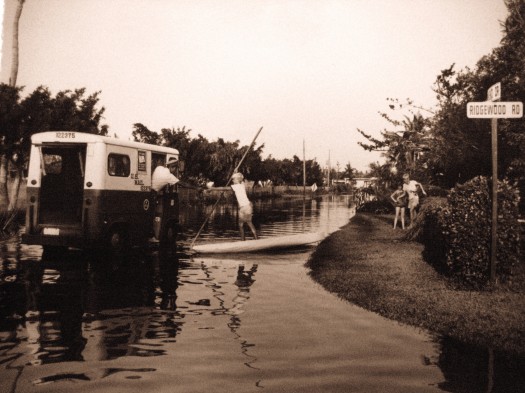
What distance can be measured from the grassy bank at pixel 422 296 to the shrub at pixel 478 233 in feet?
1.10

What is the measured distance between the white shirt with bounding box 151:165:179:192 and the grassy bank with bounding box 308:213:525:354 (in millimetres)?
4229

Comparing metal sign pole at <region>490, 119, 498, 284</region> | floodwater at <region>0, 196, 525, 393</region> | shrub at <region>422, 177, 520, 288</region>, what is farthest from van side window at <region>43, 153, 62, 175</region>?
metal sign pole at <region>490, 119, 498, 284</region>

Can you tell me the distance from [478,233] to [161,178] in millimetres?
7909

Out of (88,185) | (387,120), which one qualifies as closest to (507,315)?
(88,185)

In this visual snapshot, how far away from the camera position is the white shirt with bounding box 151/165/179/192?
1319 cm

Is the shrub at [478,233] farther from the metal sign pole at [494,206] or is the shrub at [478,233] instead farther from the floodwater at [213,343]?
the floodwater at [213,343]

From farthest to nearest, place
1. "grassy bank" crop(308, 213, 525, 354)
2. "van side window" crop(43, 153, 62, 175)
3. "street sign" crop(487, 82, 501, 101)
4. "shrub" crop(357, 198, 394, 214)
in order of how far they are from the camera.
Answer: "shrub" crop(357, 198, 394, 214)
"van side window" crop(43, 153, 62, 175)
"street sign" crop(487, 82, 501, 101)
"grassy bank" crop(308, 213, 525, 354)

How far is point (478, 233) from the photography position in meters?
8.39

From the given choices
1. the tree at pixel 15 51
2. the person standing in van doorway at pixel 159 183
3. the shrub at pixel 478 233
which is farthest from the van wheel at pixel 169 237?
the tree at pixel 15 51

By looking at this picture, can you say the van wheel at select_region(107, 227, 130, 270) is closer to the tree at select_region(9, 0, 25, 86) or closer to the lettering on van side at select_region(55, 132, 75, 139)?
Result: the lettering on van side at select_region(55, 132, 75, 139)

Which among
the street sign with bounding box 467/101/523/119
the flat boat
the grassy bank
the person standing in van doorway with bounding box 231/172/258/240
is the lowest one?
the grassy bank

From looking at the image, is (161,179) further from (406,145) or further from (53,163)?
(406,145)

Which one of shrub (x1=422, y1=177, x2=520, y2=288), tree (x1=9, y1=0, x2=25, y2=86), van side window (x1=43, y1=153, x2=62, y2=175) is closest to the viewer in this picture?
shrub (x1=422, y1=177, x2=520, y2=288)

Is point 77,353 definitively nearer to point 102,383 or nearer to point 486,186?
point 102,383
